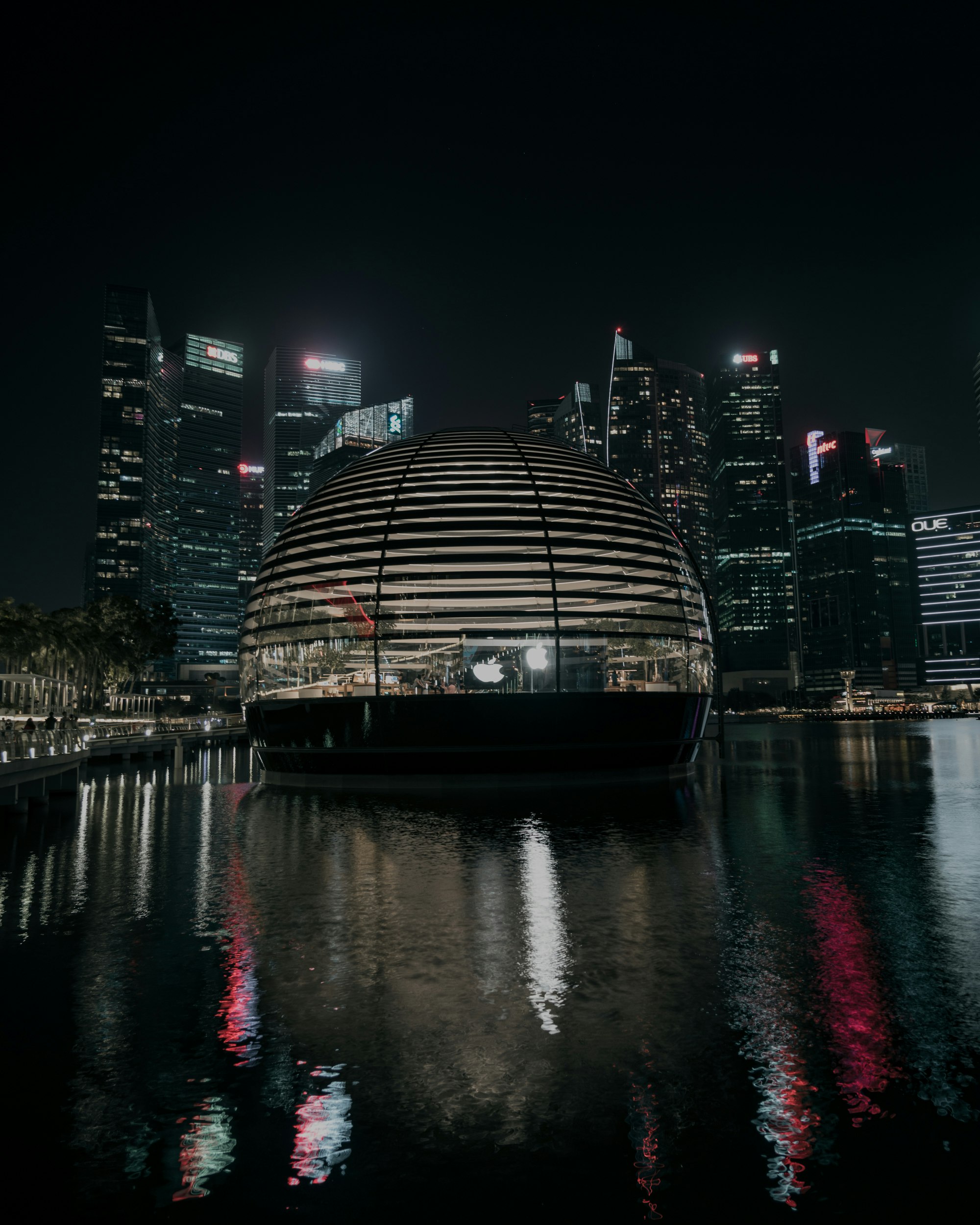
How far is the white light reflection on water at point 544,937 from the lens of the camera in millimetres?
7480

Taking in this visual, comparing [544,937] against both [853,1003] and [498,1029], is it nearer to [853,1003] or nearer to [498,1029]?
[498,1029]

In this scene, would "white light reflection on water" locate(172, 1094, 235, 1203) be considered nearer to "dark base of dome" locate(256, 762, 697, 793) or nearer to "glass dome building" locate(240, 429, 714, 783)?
"dark base of dome" locate(256, 762, 697, 793)

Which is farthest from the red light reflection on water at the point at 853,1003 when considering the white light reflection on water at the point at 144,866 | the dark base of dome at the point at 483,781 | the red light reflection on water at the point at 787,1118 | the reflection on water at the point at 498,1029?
the dark base of dome at the point at 483,781

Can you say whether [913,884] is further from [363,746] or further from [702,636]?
[702,636]

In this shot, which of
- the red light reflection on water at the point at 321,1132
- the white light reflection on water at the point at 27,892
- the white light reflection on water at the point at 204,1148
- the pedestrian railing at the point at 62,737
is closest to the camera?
the white light reflection on water at the point at 204,1148

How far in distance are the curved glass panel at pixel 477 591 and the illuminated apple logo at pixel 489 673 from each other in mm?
40

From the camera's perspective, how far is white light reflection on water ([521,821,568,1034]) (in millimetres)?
7480

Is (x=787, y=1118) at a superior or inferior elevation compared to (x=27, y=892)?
superior

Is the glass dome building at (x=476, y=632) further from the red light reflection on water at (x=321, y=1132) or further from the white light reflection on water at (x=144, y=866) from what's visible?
the red light reflection on water at (x=321, y=1132)

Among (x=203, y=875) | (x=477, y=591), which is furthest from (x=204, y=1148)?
(x=477, y=591)

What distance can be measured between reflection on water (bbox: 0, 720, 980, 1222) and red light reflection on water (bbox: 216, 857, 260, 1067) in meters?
0.04

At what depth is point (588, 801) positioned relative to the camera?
77.2ft

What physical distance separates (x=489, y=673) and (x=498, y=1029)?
22179 mm

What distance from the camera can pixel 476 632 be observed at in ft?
96.7
